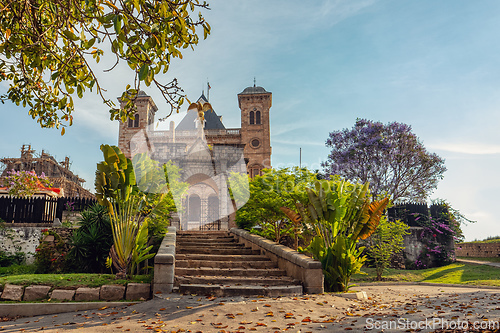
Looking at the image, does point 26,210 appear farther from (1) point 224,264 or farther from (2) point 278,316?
(2) point 278,316

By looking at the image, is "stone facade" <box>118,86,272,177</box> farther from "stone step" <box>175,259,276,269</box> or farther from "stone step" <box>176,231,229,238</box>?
"stone step" <box>175,259,276,269</box>

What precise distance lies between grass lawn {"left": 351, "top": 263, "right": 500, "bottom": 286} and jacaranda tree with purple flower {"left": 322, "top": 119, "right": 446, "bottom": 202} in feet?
28.7

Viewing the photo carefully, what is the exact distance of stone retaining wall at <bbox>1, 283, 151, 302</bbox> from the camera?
7.48 metres

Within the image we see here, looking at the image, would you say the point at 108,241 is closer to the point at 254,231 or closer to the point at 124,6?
the point at 254,231

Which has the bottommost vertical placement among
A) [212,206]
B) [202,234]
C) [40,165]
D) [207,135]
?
[202,234]

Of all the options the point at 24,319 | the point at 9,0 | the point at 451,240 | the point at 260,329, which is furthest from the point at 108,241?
the point at 451,240

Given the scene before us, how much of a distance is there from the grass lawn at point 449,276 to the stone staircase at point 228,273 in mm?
5239

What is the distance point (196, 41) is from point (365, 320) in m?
5.19

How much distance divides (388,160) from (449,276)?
1122 cm

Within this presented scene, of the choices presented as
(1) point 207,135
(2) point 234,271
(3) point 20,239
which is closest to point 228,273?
(2) point 234,271

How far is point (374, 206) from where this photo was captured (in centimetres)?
863

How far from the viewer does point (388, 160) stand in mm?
24172

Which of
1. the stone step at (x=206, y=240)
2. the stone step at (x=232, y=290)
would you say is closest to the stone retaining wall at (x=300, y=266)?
Answer: the stone step at (x=232, y=290)

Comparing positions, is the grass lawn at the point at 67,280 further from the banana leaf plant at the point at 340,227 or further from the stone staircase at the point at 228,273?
the banana leaf plant at the point at 340,227
